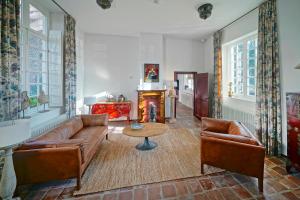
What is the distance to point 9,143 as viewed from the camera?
4.83ft

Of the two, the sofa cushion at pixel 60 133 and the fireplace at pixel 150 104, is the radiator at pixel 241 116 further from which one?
the sofa cushion at pixel 60 133

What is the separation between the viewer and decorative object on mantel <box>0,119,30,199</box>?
4.84 feet

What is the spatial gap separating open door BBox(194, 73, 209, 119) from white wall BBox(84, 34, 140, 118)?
255 centimetres

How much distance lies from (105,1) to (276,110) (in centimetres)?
417

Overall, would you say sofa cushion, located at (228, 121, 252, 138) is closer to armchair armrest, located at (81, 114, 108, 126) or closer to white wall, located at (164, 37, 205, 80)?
armchair armrest, located at (81, 114, 108, 126)

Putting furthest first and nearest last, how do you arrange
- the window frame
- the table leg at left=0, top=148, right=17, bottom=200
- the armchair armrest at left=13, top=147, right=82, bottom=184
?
the window frame < the armchair armrest at left=13, top=147, right=82, bottom=184 < the table leg at left=0, top=148, right=17, bottom=200

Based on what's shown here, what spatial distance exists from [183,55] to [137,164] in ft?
16.9

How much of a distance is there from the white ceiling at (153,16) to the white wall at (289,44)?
0.70 meters

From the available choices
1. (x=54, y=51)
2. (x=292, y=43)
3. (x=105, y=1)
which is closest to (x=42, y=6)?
(x=54, y=51)

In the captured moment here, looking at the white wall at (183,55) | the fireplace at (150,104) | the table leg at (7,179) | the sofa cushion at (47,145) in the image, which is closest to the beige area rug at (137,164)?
the sofa cushion at (47,145)

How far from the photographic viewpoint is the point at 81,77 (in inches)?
219

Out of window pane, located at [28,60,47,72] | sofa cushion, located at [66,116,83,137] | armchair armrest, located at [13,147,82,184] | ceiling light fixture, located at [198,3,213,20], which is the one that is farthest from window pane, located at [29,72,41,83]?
ceiling light fixture, located at [198,3,213,20]

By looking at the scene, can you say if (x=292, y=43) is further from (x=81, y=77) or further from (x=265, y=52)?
(x=81, y=77)

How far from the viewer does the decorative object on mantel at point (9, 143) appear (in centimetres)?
148
